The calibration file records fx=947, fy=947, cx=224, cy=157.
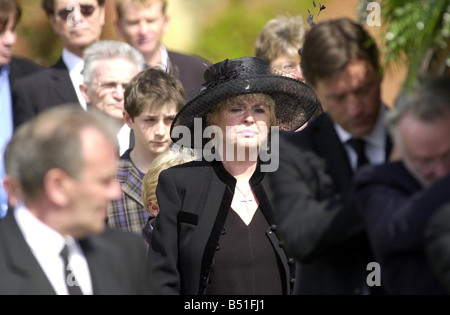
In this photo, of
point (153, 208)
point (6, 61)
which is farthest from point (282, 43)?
point (6, 61)

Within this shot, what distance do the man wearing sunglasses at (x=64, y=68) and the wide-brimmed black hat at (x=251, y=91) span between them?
1.89 metres

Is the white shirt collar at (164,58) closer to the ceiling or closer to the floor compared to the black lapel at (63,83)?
closer to the ceiling

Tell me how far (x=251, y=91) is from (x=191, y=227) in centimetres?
75

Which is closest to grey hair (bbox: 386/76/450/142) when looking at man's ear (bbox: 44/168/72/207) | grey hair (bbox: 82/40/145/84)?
man's ear (bbox: 44/168/72/207)

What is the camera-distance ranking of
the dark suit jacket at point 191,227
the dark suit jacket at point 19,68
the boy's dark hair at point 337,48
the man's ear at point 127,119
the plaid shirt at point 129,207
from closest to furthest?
the boy's dark hair at point 337,48, the dark suit jacket at point 191,227, the plaid shirt at point 129,207, the man's ear at point 127,119, the dark suit jacket at point 19,68

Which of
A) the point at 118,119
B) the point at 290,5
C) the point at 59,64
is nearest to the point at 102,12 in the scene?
the point at 59,64

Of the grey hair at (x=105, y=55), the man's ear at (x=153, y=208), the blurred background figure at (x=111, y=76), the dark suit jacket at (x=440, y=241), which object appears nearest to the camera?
the dark suit jacket at (x=440, y=241)

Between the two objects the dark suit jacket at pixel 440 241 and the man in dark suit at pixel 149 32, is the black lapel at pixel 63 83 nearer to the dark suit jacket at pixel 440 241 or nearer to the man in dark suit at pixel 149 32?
the man in dark suit at pixel 149 32

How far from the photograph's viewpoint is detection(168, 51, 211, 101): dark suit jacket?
6836 millimetres

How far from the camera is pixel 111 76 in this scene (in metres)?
6.45

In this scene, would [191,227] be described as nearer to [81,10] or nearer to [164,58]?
[164,58]

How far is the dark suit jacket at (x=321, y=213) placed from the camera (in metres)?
3.35

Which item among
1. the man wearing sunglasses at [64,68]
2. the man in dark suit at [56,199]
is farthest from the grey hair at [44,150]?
the man wearing sunglasses at [64,68]

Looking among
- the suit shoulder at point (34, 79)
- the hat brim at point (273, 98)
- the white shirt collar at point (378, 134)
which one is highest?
the suit shoulder at point (34, 79)
